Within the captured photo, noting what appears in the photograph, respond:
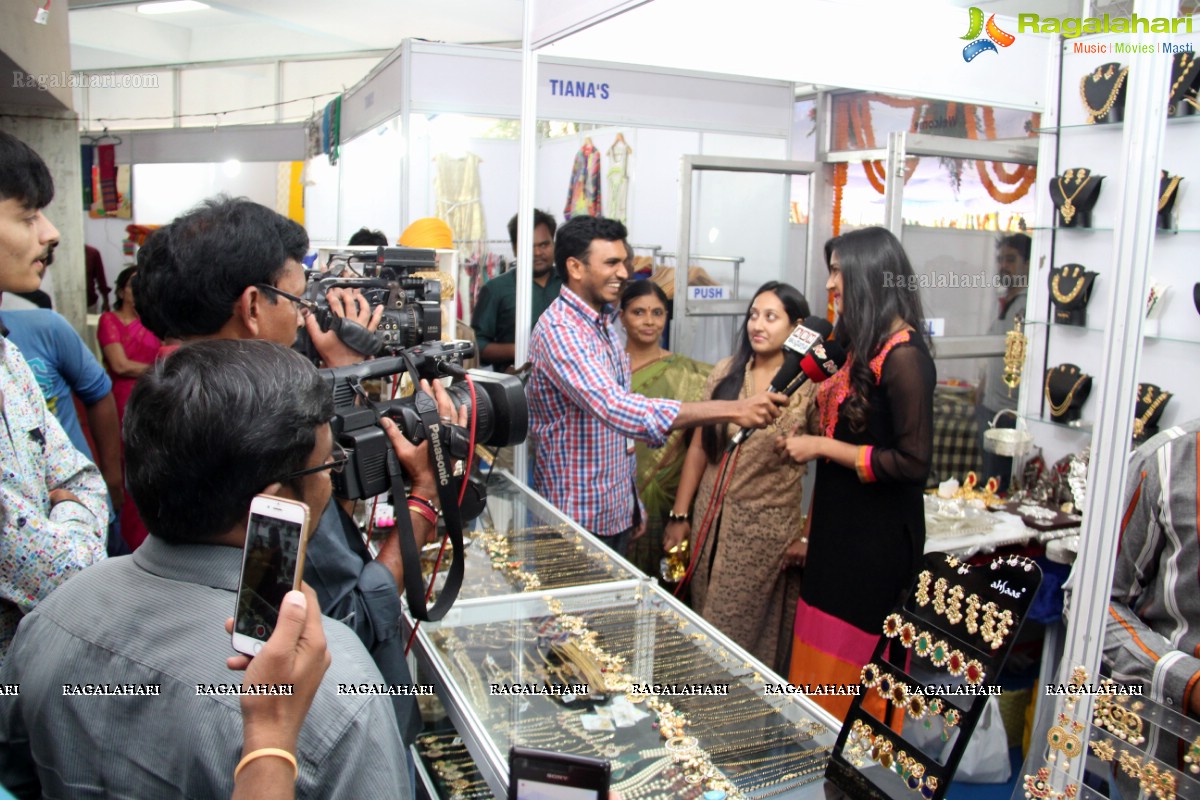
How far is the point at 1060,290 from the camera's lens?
11.4 ft

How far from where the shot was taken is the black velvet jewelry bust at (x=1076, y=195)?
3.34m

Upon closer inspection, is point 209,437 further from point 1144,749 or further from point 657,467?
point 657,467

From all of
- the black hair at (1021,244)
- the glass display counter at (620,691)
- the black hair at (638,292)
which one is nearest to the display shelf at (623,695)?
the glass display counter at (620,691)

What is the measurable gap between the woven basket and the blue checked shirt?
68.9 inches

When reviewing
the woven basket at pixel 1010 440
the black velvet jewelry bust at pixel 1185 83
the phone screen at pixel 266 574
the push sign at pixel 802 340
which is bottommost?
the woven basket at pixel 1010 440

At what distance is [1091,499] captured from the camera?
1335 millimetres

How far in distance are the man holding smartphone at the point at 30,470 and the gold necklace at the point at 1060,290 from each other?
11.0ft

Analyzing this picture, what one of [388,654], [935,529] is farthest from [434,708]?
[935,529]

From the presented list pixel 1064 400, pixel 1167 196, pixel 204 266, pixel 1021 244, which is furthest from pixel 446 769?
pixel 1021 244

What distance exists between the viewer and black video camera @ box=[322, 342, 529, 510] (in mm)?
1313

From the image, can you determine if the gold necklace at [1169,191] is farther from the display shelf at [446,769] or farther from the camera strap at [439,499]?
the display shelf at [446,769]

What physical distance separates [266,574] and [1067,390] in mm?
3393

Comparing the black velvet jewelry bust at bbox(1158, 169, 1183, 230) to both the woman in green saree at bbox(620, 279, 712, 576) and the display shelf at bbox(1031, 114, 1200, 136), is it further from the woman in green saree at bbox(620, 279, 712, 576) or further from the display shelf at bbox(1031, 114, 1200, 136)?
the woman in green saree at bbox(620, 279, 712, 576)

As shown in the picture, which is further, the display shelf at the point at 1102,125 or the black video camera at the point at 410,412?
the display shelf at the point at 1102,125
